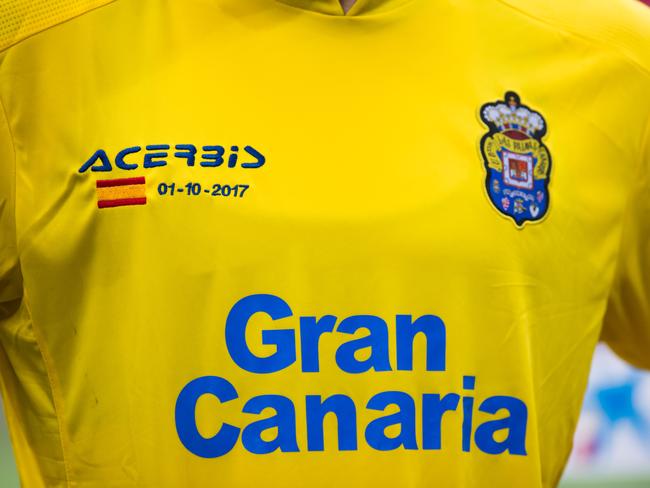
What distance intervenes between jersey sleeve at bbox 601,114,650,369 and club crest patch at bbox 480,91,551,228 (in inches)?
4.7

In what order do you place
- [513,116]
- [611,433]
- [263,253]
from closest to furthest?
[263,253] < [513,116] < [611,433]

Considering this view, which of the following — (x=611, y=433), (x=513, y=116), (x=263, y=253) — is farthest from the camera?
(x=611, y=433)

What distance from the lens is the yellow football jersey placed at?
968 mm

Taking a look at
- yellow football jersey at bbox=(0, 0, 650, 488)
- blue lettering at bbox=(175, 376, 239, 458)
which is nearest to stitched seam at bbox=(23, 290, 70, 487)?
yellow football jersey at bbox=(0, 0, 650, 488)

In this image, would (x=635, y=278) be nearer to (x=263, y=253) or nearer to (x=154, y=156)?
(x=263, y=253)

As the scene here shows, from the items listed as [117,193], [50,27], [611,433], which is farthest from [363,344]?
[611,433]

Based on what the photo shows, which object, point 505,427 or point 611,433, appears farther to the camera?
point 611,433

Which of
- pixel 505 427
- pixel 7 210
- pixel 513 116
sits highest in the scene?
pixel 513 116

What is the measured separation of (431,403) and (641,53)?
0.46 metres

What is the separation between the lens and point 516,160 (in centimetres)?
106

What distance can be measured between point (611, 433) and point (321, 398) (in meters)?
2.41

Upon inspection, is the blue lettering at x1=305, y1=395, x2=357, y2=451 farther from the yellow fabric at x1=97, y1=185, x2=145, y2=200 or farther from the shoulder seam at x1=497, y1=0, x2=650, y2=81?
the shoulder seam at x1=497, y1=0, x2=650, y2=81

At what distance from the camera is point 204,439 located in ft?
3.19

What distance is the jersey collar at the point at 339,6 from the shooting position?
3.35ft
